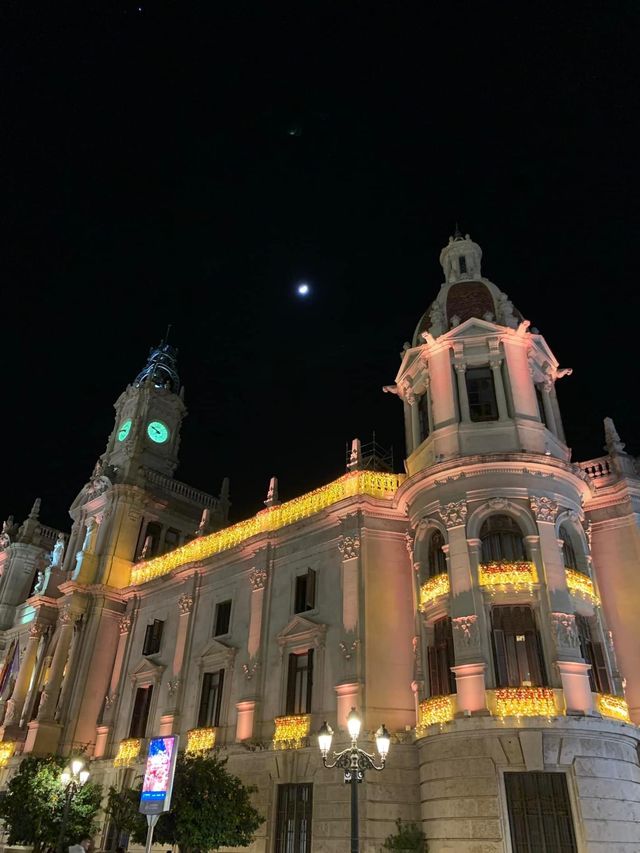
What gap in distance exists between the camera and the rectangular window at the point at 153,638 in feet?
122

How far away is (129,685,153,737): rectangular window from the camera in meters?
35.1

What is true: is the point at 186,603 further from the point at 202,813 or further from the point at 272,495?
the point at 202,813

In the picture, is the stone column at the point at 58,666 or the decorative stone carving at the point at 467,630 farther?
the stone column at the point at 58,666

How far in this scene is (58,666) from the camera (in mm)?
39844

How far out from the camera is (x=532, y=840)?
19.8 m

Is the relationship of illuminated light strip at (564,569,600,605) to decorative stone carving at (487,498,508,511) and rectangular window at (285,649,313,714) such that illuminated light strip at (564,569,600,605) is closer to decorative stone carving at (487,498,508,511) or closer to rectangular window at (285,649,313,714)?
decorative stone carving at (487,498,508,511)

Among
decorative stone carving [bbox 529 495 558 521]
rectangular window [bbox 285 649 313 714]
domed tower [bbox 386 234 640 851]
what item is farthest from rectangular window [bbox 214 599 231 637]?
decorative stone carving [bbox 529 495 558 521]

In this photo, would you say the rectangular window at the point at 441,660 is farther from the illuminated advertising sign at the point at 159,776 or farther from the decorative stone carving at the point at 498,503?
the illuminated advertising sign at the point at 159,776

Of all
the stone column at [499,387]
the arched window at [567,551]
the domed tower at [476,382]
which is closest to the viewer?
the arched window at [567,551]

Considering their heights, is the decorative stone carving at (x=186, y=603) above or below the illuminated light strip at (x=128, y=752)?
above

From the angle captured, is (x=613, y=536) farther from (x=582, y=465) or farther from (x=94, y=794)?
(x=94, y=794)

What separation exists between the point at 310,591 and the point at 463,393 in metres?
11.2

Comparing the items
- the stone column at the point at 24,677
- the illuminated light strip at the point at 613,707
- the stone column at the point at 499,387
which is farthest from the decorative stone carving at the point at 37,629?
the illuminated light strip at the point at 613,707

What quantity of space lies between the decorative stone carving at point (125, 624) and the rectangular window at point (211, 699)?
30.8 ft
